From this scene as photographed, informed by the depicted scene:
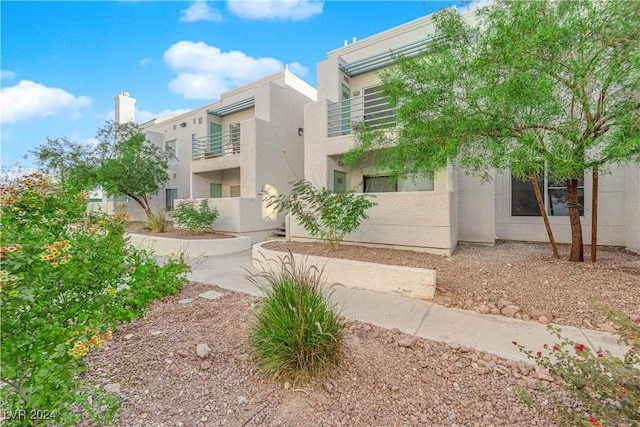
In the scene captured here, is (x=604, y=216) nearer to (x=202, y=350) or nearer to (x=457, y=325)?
(x=457, y=325)

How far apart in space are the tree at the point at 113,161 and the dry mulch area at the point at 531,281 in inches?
404

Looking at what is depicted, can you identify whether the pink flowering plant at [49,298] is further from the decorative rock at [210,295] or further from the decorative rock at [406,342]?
the decorative rock at [406,342]

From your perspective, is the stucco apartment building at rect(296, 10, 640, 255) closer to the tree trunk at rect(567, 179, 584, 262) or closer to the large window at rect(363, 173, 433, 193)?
the large window at rect(363, 173, 433, 193)

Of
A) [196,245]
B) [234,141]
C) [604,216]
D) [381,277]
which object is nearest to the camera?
[381,277]

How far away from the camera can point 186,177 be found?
16812mm

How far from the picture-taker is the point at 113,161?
12922 millimetres

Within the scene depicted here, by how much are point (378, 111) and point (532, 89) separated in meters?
4.65

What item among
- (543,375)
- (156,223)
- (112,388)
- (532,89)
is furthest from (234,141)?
(543,375)

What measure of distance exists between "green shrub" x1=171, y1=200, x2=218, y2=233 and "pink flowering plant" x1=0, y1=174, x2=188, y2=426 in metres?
7.59

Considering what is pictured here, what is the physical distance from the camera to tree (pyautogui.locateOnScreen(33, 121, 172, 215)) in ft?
42.5

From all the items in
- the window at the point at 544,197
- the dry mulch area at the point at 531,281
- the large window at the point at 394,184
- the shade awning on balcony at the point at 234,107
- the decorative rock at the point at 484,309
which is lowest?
the decorative rock at the point at 484,309

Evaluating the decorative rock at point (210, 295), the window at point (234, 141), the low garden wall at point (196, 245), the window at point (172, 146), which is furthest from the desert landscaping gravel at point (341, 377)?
the window at point (172, 146)

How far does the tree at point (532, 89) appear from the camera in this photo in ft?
13.9

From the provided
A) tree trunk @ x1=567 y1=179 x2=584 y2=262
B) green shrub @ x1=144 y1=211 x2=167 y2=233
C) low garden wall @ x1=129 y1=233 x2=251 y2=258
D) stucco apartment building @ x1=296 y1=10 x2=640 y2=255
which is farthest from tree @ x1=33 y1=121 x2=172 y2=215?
tree trunk @ x1=567 y1=179 x2=584 y2=262
